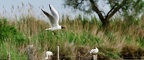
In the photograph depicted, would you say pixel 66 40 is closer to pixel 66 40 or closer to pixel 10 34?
pixel 66 40

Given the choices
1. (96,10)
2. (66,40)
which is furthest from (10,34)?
(96,10)

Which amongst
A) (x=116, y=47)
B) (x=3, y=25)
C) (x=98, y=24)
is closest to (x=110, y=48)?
(x=116, y=47)

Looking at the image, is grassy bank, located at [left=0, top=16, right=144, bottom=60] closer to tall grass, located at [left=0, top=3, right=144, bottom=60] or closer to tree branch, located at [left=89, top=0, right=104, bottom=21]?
tall grass, located at [left=0, top=3, right=144, bottom=60]

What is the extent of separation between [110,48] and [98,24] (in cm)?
469

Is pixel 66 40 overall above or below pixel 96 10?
below

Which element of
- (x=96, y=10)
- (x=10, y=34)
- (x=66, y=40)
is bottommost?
(x=66, y=40)

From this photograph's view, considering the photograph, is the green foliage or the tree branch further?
the tree branch

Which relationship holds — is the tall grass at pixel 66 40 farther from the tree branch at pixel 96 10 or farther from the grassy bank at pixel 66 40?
the tree branch at pixel 96 10

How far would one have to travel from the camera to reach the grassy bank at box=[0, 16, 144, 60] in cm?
1195

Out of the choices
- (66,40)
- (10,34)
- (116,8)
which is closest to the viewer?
(10,34)

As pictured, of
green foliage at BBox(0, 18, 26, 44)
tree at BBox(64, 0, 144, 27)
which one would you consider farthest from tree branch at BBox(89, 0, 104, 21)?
green foliage at BBox(0, 18, 26, 44)

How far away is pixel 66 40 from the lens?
13.2 meters

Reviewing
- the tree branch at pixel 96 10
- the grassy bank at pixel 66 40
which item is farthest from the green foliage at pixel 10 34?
the tree branch at pixel 96 10

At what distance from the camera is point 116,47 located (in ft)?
43.5
